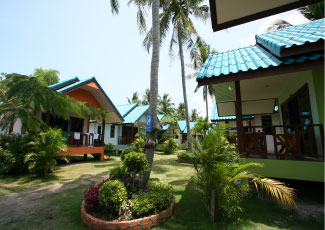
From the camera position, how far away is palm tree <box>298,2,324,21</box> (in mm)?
15775

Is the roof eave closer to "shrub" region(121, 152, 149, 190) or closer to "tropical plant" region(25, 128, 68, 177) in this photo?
"shrub" region(121, 152, 149, 190)

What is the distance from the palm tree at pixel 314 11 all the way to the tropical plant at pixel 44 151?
23134 millimetres

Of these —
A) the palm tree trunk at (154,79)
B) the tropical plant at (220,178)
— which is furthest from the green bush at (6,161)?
the tropical plant at (220,178)

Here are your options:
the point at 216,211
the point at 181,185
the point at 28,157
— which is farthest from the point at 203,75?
the point at 28,157

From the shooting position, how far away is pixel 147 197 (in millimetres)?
3904

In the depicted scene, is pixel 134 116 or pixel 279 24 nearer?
pixel 279 24

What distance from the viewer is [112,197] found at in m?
3.55

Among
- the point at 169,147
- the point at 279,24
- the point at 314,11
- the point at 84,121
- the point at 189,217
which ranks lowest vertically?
the point at 189,217

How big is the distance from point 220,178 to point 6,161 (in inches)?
355

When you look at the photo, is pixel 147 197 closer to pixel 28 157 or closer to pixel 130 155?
pixel 130 155

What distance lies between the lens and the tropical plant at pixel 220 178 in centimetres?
339

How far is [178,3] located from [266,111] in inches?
424

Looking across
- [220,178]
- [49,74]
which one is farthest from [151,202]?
[49,74]

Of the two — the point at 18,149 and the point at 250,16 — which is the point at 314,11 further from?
the point at 18,149
